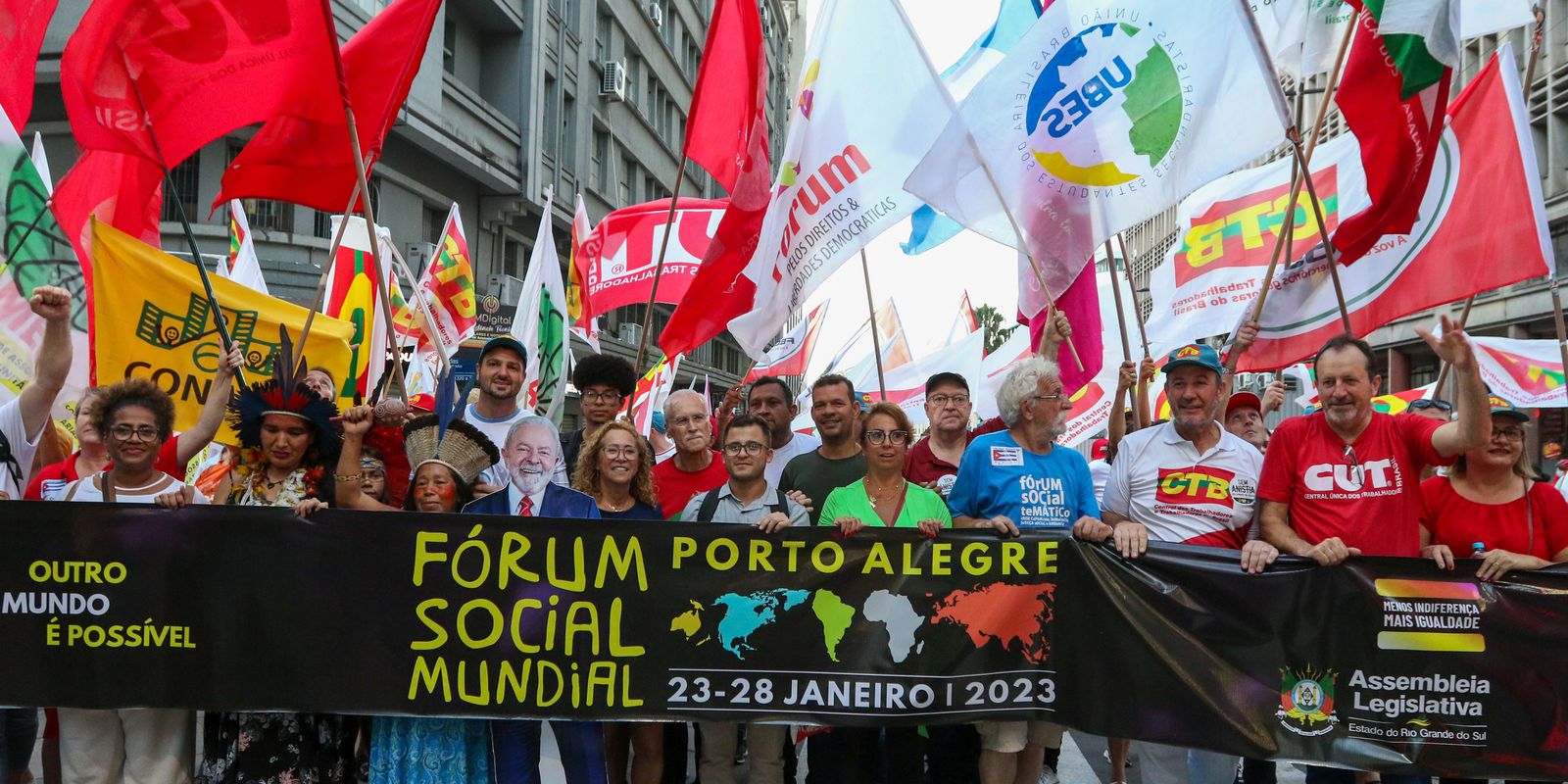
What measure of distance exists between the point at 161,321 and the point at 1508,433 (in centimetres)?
625

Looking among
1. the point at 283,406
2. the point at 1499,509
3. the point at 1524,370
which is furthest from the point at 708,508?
the point at 1524,370

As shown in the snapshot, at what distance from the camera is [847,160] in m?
5.91

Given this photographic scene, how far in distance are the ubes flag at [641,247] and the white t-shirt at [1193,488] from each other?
5.62m

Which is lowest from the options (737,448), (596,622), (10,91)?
(596,622)

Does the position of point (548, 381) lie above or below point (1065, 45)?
below

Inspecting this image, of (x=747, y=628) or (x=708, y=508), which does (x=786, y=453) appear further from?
(x=747, y=628)

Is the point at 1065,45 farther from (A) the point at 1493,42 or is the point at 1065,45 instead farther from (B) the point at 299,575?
(A) the point at 1493,42

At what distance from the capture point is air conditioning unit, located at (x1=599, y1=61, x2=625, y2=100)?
30656 mm

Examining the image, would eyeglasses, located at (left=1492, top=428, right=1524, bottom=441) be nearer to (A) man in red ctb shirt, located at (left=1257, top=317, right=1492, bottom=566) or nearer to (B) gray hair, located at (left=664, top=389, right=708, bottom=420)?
(A) man in red ctb shirt, located at (left=1257, top=317, right=1492, bottom=566)

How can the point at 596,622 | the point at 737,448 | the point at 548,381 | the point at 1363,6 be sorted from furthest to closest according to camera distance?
the point at 548,381 → the point at 1363,6 → the point at 737,448 → the point at 596,622

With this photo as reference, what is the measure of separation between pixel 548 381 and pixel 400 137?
13.7 m

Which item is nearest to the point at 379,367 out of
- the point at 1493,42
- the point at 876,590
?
the point at 876,590

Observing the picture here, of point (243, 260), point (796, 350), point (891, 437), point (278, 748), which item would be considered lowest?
point (278, 748)

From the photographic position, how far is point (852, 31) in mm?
6066
